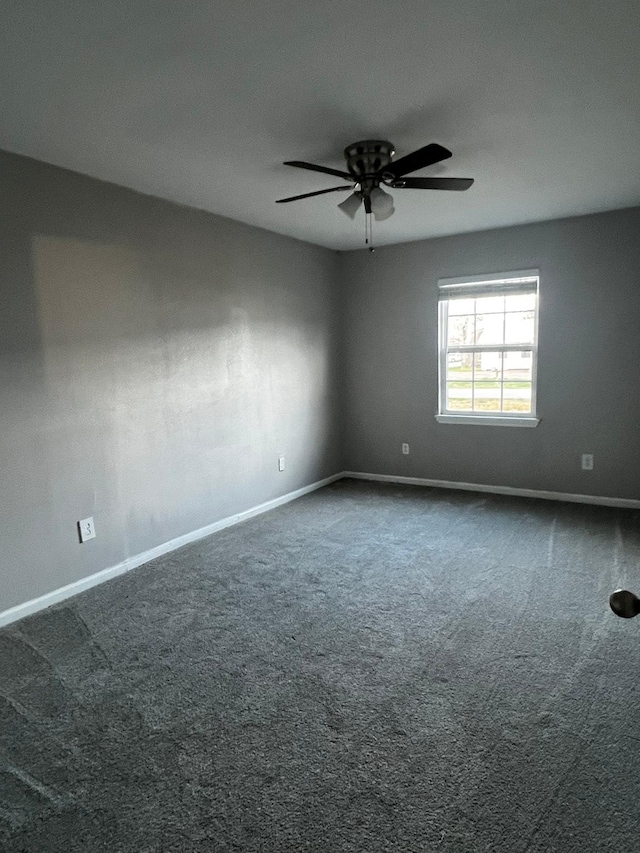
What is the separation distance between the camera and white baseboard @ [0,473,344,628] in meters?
2.70

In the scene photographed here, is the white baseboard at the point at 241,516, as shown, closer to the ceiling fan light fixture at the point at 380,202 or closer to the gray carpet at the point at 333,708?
the gray carpet at the point at 333,708

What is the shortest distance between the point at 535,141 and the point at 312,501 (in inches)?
125

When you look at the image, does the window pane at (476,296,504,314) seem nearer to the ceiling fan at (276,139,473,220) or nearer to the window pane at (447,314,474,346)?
the window pane at (447,314,474,346)

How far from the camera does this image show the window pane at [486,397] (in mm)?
4710

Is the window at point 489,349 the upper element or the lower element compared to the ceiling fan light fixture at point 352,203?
lower

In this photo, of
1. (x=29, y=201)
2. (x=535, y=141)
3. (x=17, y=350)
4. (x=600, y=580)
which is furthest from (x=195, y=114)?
(x=600, y=580)

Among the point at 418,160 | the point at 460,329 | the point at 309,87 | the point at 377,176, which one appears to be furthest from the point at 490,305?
the point at 309,87

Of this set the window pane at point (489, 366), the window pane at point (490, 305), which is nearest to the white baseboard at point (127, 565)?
the window pane at point (489, 366)

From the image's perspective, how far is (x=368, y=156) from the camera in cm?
261

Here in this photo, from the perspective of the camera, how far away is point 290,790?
1565 mm

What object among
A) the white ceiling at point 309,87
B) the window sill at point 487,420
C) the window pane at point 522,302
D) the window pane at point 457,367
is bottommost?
the window sill at point 487,420

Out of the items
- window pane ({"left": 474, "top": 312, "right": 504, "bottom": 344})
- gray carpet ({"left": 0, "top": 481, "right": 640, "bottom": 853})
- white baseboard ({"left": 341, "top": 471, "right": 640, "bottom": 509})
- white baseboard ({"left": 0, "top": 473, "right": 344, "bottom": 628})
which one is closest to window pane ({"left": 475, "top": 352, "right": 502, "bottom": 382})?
window pane ({"left": 474, "top": 312, "right": 504, "bottom": 344})

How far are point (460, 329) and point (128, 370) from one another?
301 centimetres

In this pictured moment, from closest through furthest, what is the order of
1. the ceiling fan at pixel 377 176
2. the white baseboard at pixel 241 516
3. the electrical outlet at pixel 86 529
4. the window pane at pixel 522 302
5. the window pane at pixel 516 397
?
1. the ceiling fan at pixel 377 176
2. the white baseboard at pixel 241 516
3. the electrical outlet at pixel 86 529
4. the window pane at pixel 522 302
5. the window pane at pixel 516 397
